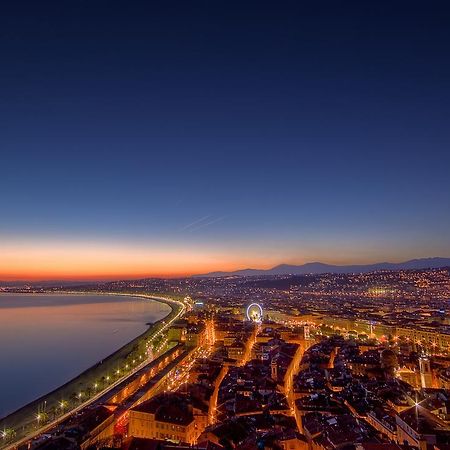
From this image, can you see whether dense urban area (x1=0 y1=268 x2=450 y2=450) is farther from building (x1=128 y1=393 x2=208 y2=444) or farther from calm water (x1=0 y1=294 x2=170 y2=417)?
calm water (x1=0 y1=294 x2=170 y2=417)

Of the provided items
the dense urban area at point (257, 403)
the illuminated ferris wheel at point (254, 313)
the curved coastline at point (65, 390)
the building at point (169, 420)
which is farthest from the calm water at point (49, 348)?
the illuminated ferris wheel at point (254, 313)

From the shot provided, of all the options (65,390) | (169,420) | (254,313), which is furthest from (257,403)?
(254,313)

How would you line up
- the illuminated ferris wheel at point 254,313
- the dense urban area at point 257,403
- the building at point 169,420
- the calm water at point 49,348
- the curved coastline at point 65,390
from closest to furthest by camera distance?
the dense urban area at point 257,403 → the building at point 169,420 → the curved coastline at point 65,390 → the calm water at point 49,348 → the illuminated ferris wheel at point 254,313

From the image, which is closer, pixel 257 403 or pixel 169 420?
pixel 169 420

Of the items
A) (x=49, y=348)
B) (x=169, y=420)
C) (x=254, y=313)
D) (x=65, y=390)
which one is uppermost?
(x=254, y=313)

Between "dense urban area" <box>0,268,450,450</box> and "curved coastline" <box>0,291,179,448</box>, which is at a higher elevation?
"dense urban area" <box>0,268,450,450</box>

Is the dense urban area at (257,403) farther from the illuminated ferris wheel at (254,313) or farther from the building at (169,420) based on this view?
the illuminated ferris wheel at (254,313)

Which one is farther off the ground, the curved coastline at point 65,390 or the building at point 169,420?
the building at point 169,420

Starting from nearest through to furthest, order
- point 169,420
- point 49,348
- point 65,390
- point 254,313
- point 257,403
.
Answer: point 169,420, point 257,403, point 65,390, point 49,348, point 254,313

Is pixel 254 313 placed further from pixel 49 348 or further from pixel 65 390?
pixel 65 390

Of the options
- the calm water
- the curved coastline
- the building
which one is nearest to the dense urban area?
the building

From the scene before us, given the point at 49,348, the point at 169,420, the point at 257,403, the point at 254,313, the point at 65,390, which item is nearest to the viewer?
the point at 169,420

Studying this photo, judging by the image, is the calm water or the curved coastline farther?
the calm water
